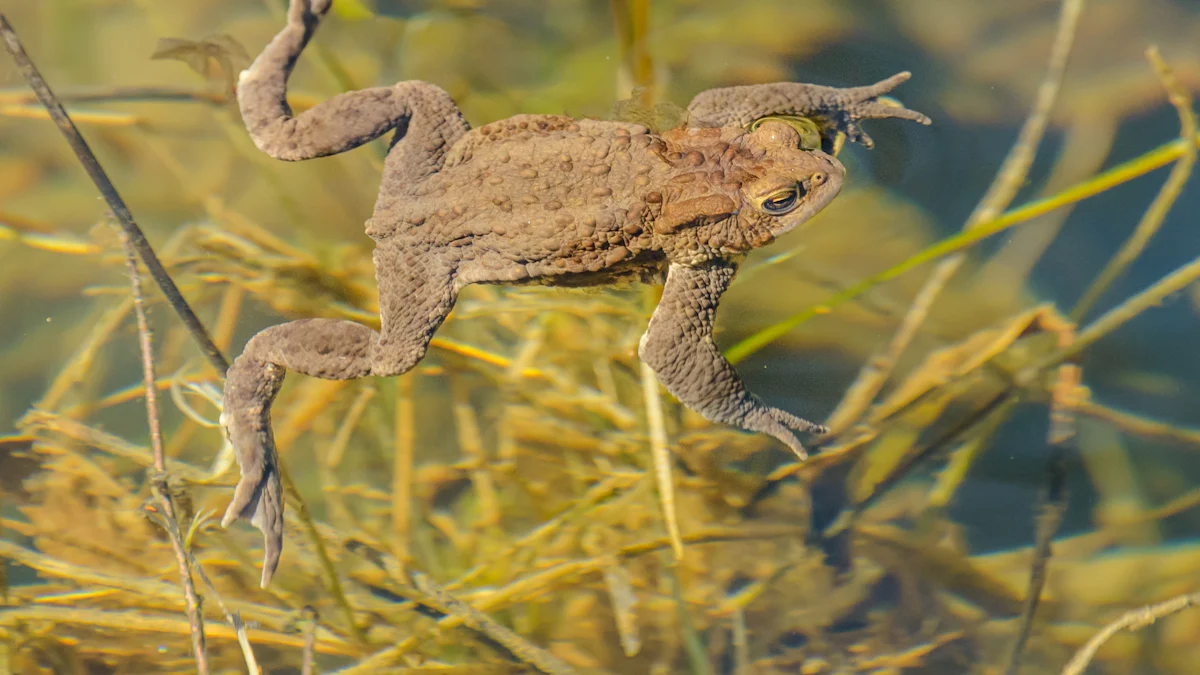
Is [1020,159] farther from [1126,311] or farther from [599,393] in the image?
[599,393]

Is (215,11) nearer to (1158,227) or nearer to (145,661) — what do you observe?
(145,661)

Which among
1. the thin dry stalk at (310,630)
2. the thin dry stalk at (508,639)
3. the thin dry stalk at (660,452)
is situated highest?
the thin dry stalk at (660,452)

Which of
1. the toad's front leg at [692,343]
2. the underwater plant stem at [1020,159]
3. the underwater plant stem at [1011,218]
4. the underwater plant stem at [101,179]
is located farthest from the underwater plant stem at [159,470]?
the underwater plant stem at [1020,159]

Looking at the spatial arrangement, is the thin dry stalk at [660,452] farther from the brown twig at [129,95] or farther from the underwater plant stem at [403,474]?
the brown twig at [129,95]

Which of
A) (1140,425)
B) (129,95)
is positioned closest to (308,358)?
(129,95)

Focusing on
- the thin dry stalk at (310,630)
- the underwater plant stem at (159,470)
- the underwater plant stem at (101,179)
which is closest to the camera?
the underwater plant stem at (101,179)

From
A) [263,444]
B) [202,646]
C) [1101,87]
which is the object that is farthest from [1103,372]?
[202,646]

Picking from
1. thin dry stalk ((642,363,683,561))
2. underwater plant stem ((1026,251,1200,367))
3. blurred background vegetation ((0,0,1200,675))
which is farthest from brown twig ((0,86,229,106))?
underwater plant stem ((1026,251,1200,367))
